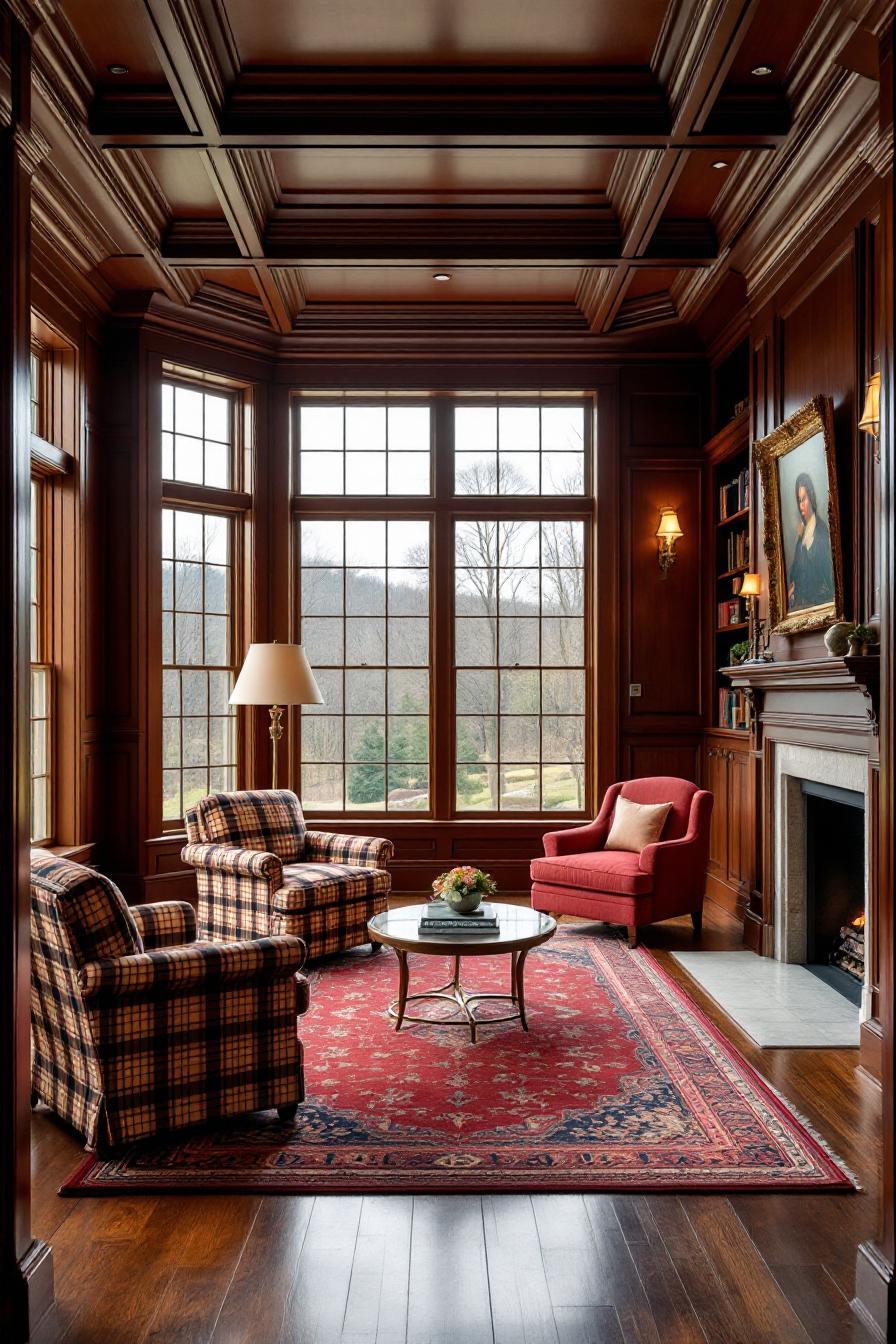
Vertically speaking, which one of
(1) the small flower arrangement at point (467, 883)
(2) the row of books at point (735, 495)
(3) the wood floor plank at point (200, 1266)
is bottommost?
(3) the wood floor plank at point (200, 1266)

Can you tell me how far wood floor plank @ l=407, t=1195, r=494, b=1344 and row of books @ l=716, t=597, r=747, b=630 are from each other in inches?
175

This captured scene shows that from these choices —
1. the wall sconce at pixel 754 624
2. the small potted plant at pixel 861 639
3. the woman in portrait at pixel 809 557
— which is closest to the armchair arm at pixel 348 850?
the wall sconce at pixel 754 624

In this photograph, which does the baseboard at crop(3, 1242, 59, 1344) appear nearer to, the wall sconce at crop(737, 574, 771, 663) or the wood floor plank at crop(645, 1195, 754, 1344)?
the wood floor plank at crop(645, 1195, 754, 1344)

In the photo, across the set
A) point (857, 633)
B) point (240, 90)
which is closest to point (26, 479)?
point (240, 90)

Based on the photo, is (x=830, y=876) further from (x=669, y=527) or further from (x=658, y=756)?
(x=669, y=527)

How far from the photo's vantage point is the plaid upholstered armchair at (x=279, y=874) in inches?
207

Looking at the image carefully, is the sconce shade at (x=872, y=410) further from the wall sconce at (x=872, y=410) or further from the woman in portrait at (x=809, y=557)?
the woman in portrait at (x=809, y=557)

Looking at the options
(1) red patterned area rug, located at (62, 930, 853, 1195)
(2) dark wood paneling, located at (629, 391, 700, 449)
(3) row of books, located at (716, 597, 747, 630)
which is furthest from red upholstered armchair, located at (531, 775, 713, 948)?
(2) dark wood paneling, located at (629, 391, 700, 449)

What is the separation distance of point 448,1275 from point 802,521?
374 centimetres

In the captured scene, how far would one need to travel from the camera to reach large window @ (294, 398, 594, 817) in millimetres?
7312

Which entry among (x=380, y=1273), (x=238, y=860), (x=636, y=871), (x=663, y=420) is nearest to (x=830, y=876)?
(x=636, y=871)

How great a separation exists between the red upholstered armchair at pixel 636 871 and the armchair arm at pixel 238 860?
1.66 metres

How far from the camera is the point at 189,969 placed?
3.24 m

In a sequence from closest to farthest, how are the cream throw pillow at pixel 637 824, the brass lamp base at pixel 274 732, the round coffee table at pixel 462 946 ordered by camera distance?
1. the round coffee table at pixel 462 946
2. the cream throw pillow at pixel 637 824
3. the brass lamp base at pixel 274 732
